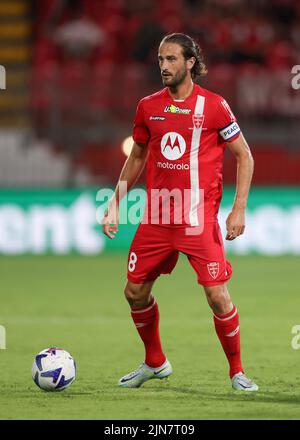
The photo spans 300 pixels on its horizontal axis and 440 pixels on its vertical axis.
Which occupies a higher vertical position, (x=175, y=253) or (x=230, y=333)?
(x=175, y=253)

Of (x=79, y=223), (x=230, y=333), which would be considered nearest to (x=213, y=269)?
(x=230, y=333)

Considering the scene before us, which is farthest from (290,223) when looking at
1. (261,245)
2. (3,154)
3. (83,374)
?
(83,374)

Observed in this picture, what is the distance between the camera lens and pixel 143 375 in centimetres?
704

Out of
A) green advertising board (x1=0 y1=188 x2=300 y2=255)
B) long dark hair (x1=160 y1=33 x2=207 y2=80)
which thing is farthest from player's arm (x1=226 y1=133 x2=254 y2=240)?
green advertising board (x1=0 y1=188 x2=300 y2=255)

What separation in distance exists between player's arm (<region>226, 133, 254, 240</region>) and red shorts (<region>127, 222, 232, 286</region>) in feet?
0.43

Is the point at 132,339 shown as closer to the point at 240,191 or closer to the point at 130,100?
the point at 240,191

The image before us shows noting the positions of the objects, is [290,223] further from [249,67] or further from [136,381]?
[136,381]

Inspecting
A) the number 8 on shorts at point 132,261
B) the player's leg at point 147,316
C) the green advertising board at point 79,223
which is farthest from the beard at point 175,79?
the green advertising board at point 79,223

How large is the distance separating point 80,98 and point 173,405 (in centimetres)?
927

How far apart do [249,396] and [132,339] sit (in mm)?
2463

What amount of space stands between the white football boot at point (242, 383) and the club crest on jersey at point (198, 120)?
4.95 ft

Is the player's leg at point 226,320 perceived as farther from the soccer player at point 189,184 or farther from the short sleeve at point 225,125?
the short sleeve at point 225,125

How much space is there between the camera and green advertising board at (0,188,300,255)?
14.4 meters

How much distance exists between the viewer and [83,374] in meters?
7.34
